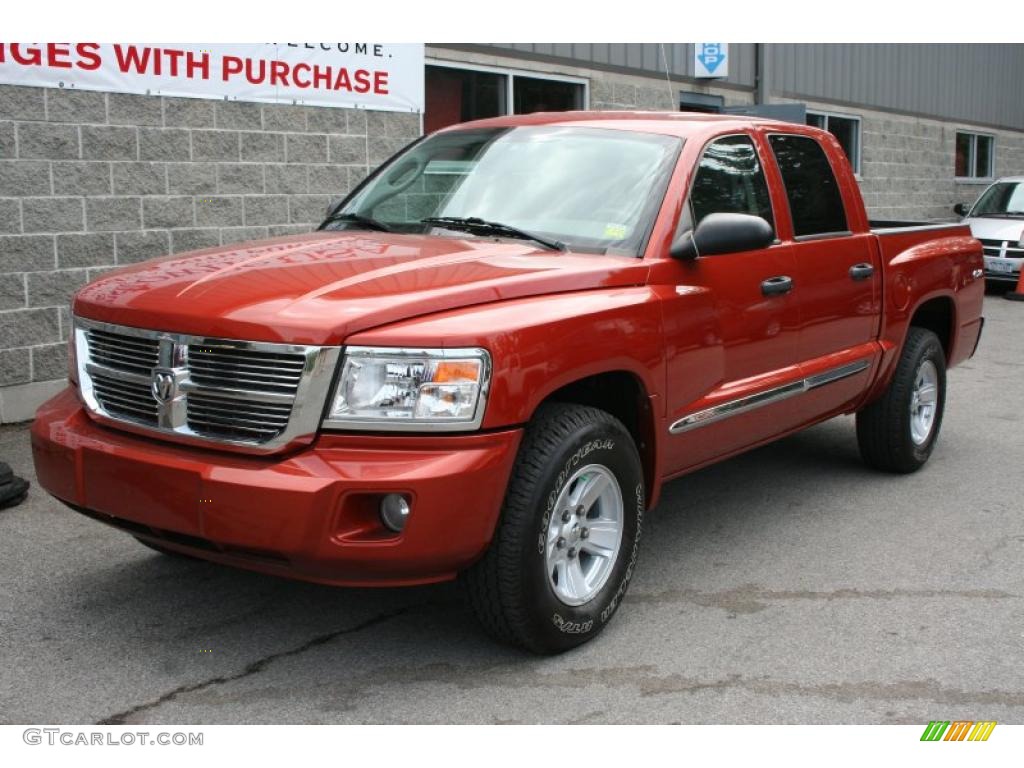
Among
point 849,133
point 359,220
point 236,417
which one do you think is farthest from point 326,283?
point 849,133

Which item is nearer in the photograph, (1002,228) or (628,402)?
(628,402)

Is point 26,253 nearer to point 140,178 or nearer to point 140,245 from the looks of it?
point 140,245

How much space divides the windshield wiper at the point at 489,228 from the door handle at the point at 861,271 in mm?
1905

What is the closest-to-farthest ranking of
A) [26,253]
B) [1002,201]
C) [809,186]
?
1. [809,186]
2. [26,253]
3. [1002,201]

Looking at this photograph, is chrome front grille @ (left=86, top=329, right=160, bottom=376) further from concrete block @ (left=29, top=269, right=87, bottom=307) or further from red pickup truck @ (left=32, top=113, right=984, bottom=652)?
concrete block @ (left=29, top=269, right=87, bottom=307)

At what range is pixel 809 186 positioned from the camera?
576 cm

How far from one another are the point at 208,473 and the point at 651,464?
67.6 inches

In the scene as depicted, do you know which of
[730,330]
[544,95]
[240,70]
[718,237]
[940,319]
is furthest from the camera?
[544,95]

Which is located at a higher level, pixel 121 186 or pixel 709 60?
pixel 709 60

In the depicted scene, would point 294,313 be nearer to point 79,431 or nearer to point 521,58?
point 79,431

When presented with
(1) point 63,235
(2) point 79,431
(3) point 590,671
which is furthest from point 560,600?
(1) point 63,235

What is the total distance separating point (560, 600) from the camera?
398 cm
